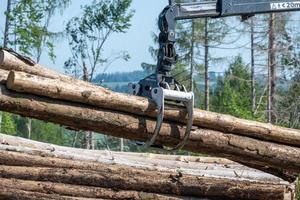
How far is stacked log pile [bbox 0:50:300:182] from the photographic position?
5324mm

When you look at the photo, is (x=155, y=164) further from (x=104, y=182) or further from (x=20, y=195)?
(x=20, y=195)

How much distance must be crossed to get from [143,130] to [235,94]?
28.3 m

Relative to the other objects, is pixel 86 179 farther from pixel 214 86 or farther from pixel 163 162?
pixel 214 86

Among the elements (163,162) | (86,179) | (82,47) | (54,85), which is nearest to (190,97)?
(54,85)

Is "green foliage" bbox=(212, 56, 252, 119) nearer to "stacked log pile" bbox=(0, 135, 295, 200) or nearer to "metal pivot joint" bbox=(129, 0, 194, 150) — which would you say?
"stacked log pile" bbox=(0, 135, 295, 200)

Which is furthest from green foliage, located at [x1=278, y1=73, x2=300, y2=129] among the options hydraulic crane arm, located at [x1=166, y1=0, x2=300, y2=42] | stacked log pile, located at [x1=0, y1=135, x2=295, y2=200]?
hydraulic crane arm, located at [x1=166, y1=0, x2=300, y2=42]

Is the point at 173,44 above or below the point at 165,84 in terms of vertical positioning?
above

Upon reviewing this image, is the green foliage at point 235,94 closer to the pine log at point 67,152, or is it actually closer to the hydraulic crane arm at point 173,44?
the pine log at point 67,152

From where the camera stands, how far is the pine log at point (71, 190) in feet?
26.8

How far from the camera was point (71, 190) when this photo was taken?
325 inches

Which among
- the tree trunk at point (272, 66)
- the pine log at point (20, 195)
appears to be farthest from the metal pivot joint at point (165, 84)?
the tree trunk at point (272, 66)

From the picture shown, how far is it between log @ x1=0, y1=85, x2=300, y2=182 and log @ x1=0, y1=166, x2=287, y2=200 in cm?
188

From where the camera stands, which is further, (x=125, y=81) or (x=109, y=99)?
(x=125, y=81)

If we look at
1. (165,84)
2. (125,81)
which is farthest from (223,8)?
(125,81)
